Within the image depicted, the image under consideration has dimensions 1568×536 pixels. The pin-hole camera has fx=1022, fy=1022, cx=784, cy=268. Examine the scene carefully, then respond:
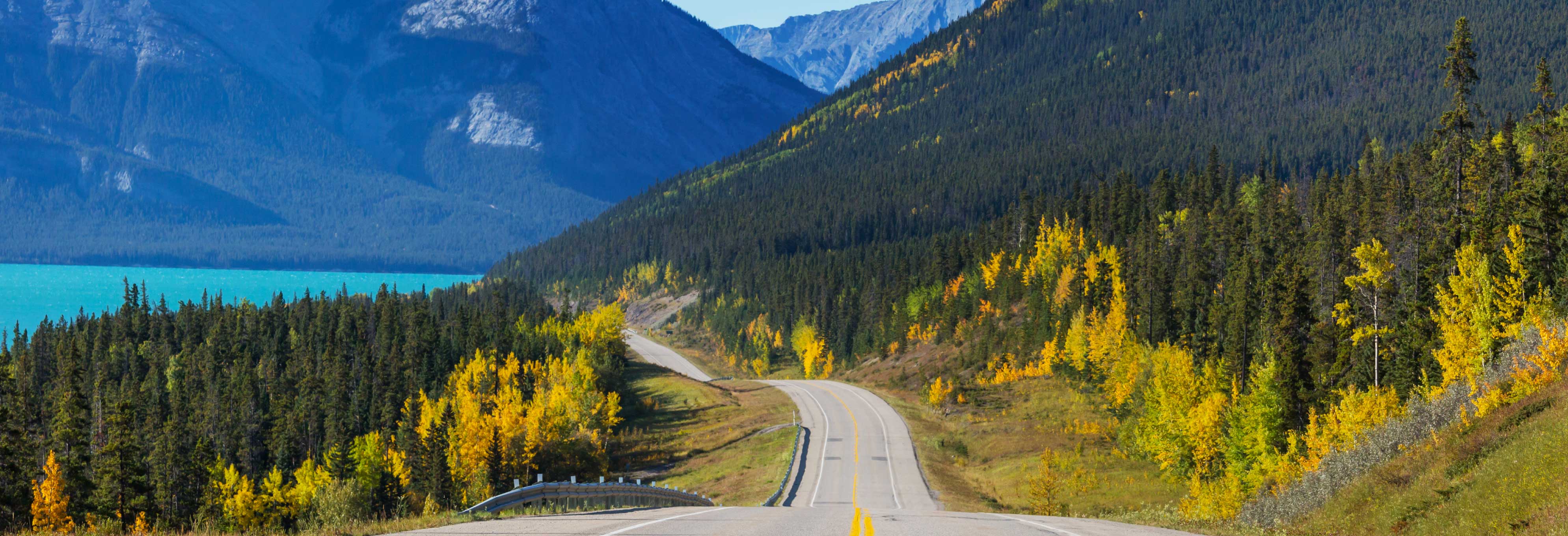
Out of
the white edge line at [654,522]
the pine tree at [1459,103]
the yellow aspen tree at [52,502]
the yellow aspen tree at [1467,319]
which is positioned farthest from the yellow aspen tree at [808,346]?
the white edge line at [654,522]

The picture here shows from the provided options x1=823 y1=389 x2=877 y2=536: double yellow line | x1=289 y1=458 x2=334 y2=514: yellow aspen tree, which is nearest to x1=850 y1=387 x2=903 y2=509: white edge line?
x1=823 y1=389 x2=877 y2=536: double yellow line

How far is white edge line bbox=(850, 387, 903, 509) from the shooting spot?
5953 centimetres

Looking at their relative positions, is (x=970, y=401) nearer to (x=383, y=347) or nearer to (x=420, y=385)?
(x=420, y=385)

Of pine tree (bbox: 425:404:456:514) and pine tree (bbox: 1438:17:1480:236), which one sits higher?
pine tree (bbox: 1438:17:1480:236)

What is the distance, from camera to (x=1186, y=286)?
94438 millimetres

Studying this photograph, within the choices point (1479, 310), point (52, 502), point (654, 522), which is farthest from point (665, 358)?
point (654, 522)

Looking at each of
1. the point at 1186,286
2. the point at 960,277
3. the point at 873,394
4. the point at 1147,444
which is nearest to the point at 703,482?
the point at 1147,444

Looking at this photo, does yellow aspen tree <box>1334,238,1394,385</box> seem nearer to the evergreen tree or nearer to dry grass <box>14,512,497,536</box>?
dry grass <box>14,512,497,536</box>

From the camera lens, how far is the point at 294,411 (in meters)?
107

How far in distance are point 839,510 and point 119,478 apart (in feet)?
171

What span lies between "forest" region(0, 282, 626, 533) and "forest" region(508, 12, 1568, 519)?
133ft

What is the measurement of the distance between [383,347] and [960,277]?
262 feet

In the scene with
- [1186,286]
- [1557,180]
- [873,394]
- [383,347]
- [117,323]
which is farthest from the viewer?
[117,323]

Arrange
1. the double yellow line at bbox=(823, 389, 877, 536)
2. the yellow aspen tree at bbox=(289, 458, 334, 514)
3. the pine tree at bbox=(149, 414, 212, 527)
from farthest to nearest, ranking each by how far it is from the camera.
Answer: the yellow aspen tree at bbox=(289, 458, 334, 514) < the pine tree at bbox=(149, 414, 212, 527) < the double yellow line at bbox=(823, 389, 877, 536)
